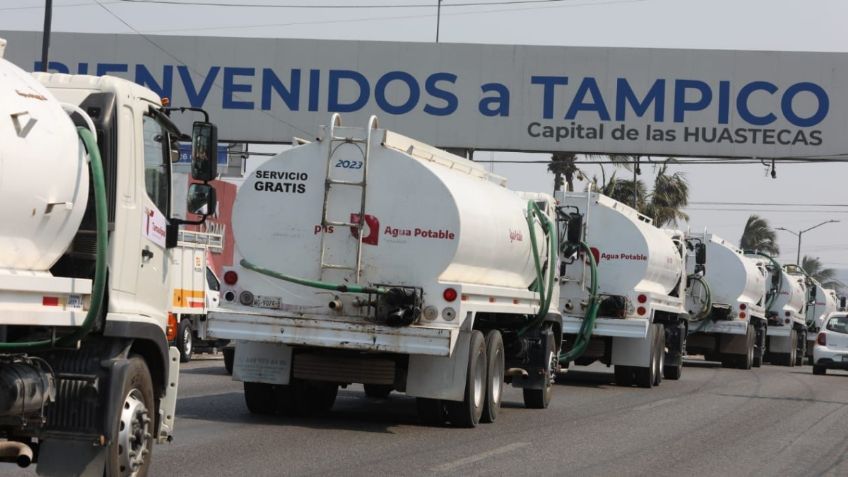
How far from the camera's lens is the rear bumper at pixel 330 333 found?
14.1 metres

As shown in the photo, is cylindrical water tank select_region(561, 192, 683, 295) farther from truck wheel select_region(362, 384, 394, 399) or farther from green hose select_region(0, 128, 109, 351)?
green hose select_region(0, 128, 109, 351)

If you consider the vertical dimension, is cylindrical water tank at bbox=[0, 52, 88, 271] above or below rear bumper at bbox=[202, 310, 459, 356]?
above

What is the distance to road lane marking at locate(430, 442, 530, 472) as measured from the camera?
11.6 meters

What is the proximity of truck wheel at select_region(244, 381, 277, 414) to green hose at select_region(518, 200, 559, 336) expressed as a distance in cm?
431

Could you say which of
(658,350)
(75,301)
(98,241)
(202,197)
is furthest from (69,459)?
(658,350)

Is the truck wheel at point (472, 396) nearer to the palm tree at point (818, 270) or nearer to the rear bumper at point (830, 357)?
the rear bumper at point (830, 357)

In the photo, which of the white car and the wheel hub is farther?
the white car

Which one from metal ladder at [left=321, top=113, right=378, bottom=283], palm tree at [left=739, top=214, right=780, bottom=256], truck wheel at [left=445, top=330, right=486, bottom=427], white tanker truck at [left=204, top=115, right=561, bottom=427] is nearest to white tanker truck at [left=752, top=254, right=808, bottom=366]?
truck wheel at [left=445, top=330, right=486, bottom=427]

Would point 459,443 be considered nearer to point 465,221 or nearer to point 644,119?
point 465,221

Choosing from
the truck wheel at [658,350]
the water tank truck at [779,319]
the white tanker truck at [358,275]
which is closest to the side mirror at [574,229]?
the truck wheel at [658,350]

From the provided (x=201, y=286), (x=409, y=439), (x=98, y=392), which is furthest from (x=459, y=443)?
(x=201, y=286)

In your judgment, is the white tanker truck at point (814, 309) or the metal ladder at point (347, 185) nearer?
the metal ladder at point (347, 185)

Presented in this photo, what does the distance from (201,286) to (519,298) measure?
449 inches

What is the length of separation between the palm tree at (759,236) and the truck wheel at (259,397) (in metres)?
95.5
